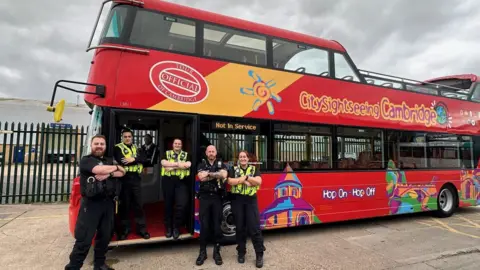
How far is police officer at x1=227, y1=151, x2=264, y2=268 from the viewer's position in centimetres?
431

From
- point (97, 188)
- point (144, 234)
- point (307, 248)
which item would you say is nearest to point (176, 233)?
point (144, 234)

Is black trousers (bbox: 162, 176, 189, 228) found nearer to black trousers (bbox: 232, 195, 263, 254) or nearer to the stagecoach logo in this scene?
black trousers (bbox: 232, 195, 263, 254)

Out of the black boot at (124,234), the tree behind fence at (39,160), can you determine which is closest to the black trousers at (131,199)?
the black boot at (124,234)

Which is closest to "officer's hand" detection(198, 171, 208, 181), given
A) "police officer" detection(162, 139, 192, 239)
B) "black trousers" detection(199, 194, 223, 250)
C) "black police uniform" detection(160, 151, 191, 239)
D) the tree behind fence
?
"black trousers" detection(199, 194, 223, 250)

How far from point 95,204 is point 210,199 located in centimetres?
159

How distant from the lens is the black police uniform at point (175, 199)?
15.4 feet

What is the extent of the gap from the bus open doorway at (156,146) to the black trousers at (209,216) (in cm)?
42

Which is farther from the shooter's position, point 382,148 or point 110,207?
point 382,148

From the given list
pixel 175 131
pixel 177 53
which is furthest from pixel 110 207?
pixel 175 131

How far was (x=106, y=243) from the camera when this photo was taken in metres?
3.86

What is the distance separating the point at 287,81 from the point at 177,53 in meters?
2.21

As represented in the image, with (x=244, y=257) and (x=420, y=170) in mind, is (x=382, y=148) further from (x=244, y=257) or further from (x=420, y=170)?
(x=244, y=257)

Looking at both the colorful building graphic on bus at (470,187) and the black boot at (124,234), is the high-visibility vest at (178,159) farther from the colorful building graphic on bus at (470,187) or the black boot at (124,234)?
the colorful building graphic on bus at (470,187)

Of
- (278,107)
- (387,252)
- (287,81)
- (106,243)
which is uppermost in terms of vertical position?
(287,81)
